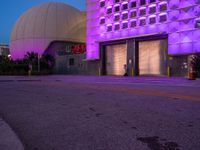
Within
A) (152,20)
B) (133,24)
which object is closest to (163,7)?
(152,20)

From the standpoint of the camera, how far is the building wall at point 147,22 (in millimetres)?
42938

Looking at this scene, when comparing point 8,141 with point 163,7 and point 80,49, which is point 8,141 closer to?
point 163,7

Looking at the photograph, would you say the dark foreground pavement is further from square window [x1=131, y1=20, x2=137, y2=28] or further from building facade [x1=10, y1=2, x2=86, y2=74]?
building facade [x1=10, y1=2, x2=86, y2=74]

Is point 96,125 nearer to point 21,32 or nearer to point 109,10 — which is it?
point 109,10

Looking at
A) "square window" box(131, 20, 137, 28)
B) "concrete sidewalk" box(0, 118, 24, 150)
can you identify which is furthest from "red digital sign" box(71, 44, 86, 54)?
"concrete sidewalk" box(0, 118, 24, 150)

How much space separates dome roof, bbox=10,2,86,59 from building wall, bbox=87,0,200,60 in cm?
2005

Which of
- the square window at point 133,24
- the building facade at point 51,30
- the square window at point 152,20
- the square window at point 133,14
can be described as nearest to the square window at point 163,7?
the square window at point 152,20

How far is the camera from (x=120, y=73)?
2136 inches

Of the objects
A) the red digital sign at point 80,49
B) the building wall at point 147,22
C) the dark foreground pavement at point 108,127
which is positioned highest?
the building wall at point 147,22

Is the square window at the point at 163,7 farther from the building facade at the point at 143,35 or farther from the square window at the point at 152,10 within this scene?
the square window at the point at 152,10

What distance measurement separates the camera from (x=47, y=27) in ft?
256

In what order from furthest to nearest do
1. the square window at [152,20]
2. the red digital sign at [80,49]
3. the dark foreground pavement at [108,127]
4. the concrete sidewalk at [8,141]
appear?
the red digital sign at [80,49] → the square window at [152,20] → the dark foreground pavement at [108,127] → the concrete sidewalk at [8,141]

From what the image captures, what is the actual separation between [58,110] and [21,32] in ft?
255

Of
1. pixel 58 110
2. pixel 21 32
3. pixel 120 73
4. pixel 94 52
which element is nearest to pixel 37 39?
pixel 21 32
